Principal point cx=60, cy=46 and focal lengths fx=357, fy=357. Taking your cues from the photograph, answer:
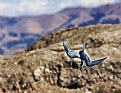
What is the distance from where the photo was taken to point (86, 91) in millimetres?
31578

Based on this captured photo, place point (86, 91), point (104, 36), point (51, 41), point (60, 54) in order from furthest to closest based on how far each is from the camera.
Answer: point (51, 41) → point (104, 36) → point (60, 54) → point (86, 91)

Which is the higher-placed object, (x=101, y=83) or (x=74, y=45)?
(x=74, y=45)

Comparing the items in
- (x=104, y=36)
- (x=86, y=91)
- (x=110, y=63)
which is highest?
(x=104, y=36)

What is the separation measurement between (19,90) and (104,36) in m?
11.1

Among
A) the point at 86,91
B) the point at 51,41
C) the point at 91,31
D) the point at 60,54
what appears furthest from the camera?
the point at 51,41

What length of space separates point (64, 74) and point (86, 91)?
8.96ft

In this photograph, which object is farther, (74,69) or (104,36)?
(104,36)

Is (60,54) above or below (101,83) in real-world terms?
above

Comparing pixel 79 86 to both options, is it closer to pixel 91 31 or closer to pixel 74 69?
pixel 74 69

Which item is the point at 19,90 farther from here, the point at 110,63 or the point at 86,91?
the point at 110,63

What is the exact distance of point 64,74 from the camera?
108ft

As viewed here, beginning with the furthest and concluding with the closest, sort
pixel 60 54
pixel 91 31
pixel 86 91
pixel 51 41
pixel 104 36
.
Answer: pixel 51 41 → pixel 91 31 → pixel 104 36 → pixel 60 54 → pixel 86 91

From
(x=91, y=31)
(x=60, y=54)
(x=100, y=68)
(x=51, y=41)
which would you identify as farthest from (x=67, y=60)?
(x=51, y=41)

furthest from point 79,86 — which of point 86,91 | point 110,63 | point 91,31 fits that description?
point 91,31
